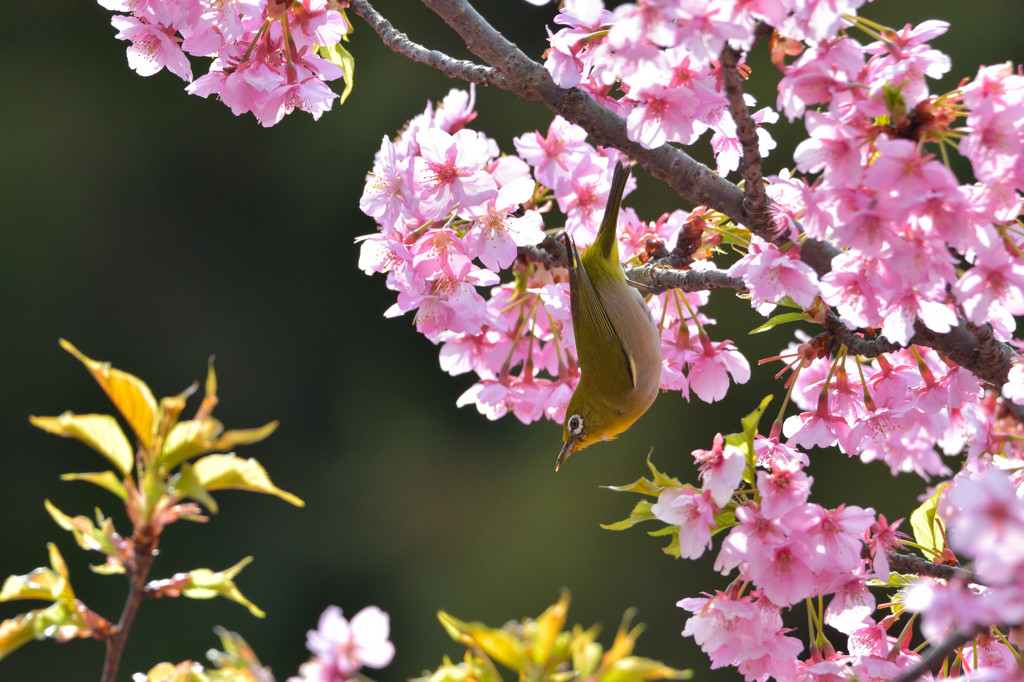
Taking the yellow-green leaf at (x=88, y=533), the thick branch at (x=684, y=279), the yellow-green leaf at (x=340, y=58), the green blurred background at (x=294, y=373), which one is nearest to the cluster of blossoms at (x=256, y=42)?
the yellow-green leaf at (x=340, y=58)

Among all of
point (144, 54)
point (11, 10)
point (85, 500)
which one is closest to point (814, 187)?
point (144, 54)

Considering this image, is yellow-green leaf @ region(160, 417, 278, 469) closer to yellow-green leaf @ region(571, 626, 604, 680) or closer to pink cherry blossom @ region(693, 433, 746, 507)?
yellow-green leaf @ region(571, 626, 604, 680)

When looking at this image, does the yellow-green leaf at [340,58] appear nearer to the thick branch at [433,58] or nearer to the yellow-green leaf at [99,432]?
the thick branch at [433,58]

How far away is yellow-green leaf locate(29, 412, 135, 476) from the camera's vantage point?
0.42 m

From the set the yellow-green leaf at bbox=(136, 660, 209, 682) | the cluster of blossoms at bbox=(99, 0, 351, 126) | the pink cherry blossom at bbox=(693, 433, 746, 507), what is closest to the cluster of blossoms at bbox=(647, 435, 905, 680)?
the pink cherry blossom at bbox=(693, 433, 746, 507)

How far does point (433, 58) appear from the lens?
80 centimetres

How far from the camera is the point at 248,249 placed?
3973mm

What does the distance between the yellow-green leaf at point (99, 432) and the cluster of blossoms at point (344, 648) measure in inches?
5.0

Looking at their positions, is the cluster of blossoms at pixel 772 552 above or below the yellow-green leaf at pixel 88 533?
below

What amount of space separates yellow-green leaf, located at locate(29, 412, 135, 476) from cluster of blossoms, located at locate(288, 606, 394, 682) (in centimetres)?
13

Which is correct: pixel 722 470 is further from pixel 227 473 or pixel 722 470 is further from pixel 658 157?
pixel 227 473

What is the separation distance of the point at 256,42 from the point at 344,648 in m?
0.61

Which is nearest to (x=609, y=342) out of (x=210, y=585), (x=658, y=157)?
(x=658, y=157)

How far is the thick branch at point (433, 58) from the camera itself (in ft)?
2.54
